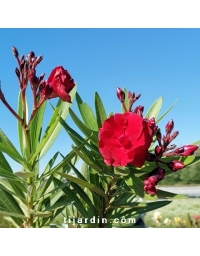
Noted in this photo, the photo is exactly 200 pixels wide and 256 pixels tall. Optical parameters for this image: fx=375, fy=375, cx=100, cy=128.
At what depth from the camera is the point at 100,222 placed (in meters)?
0.95

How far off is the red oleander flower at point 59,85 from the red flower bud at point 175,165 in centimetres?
26

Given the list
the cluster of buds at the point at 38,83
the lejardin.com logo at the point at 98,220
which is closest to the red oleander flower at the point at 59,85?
the cluster of buds at the point at 38,83

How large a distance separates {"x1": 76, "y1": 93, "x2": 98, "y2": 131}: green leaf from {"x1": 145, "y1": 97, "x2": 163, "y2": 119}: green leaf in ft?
0.55

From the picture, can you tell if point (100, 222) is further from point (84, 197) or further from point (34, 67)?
point (34, 67)

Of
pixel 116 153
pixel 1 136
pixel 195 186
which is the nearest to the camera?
pixel 116 153

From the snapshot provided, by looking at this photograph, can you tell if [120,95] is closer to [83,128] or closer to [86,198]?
[83,128]

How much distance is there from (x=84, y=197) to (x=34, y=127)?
0.71 ft

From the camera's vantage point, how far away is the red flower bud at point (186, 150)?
812mm

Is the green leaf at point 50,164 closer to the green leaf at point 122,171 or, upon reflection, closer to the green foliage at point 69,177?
the green foliage at point 69,177

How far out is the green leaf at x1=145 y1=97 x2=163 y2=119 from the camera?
1.01m

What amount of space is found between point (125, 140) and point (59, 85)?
184mm

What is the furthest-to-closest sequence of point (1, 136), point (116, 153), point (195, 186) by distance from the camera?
point (195, 186) → point (1, 136) → point (116, 153)

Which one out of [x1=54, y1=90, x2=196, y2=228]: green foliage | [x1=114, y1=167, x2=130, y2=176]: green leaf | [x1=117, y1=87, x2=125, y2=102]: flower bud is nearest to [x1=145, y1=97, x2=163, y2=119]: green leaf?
[x1=54, y1=90, x2=196, y2=228]: green foliage

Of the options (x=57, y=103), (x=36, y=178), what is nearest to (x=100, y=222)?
(x=36, y=178)
